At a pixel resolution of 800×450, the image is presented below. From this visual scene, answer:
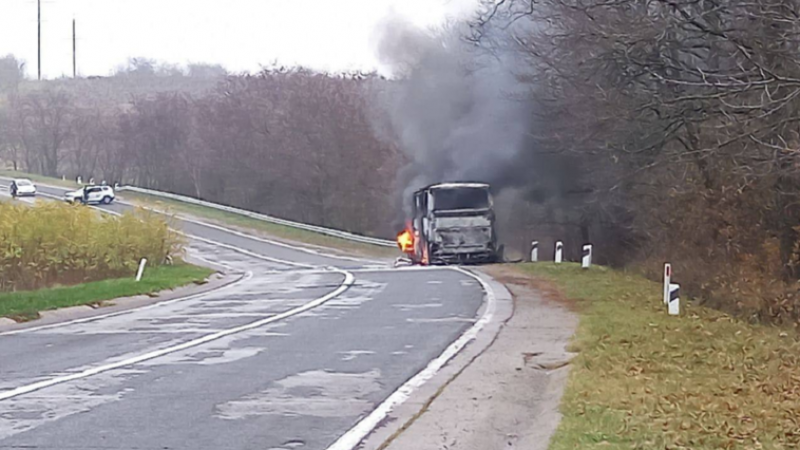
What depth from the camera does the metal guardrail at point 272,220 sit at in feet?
171

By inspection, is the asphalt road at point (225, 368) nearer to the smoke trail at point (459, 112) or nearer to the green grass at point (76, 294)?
the green grass at point (76, 294)

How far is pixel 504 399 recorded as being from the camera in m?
9.51

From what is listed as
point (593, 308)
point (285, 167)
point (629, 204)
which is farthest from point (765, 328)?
point (285, 167)

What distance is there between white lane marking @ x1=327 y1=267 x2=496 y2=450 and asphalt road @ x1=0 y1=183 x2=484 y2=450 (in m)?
0.11

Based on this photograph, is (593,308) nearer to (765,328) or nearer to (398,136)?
(765,328)

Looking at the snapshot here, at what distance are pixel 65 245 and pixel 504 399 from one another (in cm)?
2107

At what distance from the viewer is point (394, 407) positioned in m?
9.05

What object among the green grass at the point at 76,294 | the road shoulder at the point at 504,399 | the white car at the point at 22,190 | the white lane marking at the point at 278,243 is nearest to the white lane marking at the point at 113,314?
the green grass at the point at 76,294

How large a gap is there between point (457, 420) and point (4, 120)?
78.7 m

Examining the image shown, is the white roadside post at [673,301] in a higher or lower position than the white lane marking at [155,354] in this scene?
higher

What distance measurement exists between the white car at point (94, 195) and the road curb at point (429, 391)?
44785 millimetres

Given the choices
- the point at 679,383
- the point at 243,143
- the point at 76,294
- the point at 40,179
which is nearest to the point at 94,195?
the point at 243,143

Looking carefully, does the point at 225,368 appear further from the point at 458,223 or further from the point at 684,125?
the point at 458,223

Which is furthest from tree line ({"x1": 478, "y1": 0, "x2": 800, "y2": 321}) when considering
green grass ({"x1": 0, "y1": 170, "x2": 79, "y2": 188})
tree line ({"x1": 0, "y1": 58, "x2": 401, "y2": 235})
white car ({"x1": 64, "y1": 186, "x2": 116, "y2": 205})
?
green grass ({"x1": 0, "y1": 170, "x2": 79, "y2": 188})
